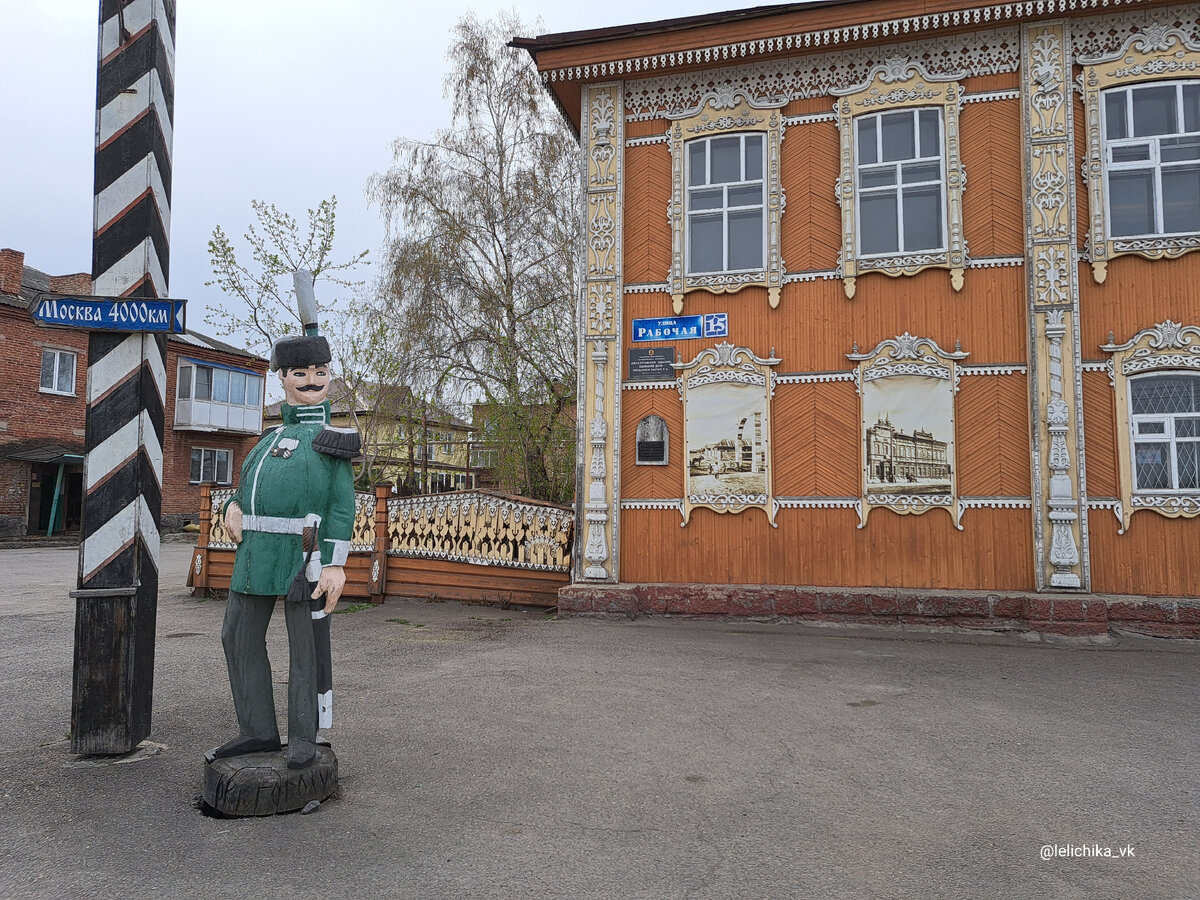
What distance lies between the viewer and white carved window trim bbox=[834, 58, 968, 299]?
Answer: 32.7 ft

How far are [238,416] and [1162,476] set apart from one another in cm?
3538

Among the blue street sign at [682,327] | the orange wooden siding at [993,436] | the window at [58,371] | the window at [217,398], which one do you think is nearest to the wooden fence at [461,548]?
the blue street sign at [682,327]

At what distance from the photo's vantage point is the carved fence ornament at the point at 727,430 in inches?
407

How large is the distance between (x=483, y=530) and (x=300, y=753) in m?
7.47

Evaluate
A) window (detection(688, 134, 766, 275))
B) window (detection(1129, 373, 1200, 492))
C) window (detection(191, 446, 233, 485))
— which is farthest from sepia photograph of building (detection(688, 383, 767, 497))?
window (detection(191, 446, 233, 485))

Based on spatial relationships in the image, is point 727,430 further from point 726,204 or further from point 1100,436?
→ point 1100,436

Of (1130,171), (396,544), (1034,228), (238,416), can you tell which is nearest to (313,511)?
(396,544)

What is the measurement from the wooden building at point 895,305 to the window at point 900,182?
0.03 metres

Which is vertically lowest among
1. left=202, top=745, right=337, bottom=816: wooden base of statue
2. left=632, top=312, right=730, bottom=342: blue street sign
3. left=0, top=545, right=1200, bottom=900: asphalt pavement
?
left=0, top=545, right=1200, bottom=900: asphalt pavement

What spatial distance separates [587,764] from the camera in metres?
4.63

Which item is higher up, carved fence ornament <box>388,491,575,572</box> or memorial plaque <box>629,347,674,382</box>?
memorial plaque <box>629,347,674,382</box>

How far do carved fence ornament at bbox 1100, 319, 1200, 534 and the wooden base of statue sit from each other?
30.2 ft

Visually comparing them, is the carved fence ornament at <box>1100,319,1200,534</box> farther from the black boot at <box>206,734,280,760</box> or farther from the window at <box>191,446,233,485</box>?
the window at <box>191,446,233,485</box>

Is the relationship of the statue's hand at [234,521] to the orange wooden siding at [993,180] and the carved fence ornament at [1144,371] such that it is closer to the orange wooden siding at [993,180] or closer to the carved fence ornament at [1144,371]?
the orange wooden siding at [993,180]
